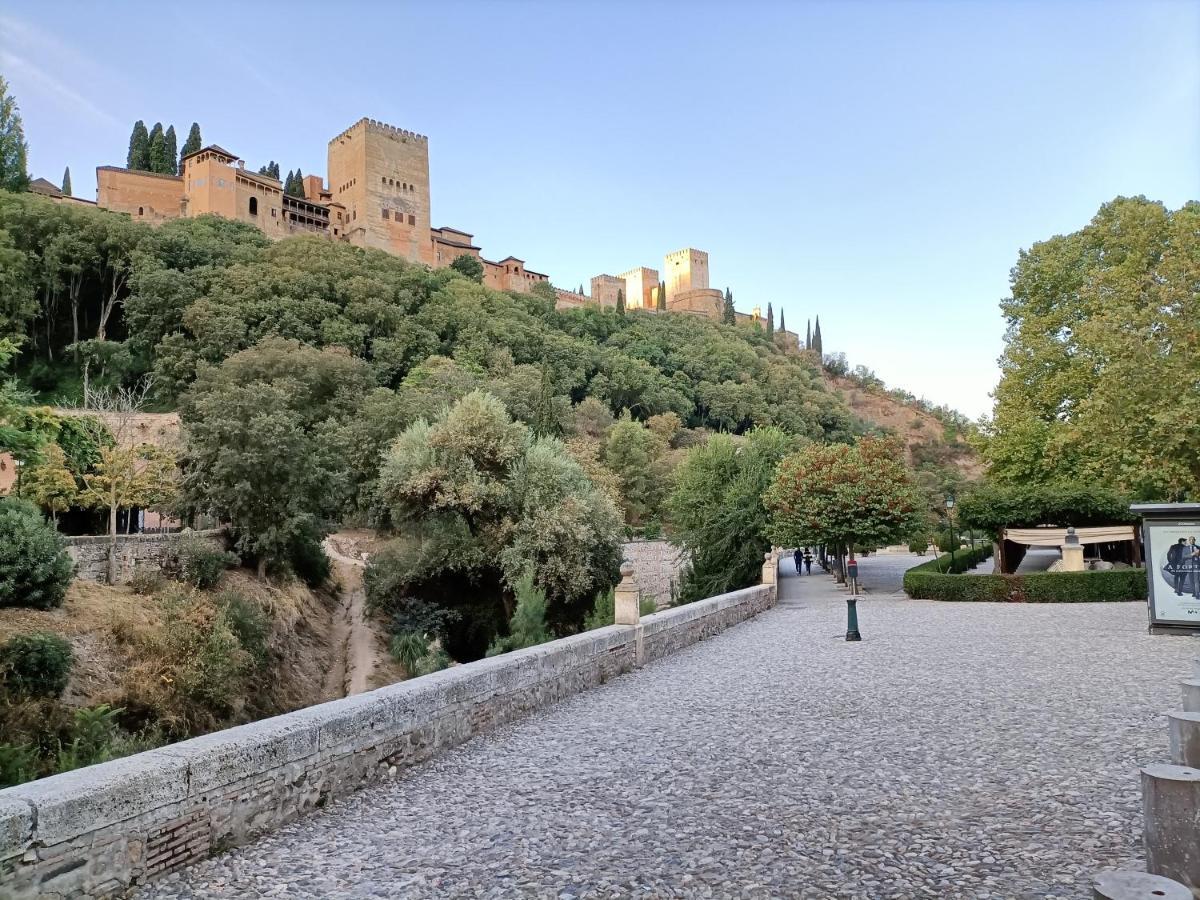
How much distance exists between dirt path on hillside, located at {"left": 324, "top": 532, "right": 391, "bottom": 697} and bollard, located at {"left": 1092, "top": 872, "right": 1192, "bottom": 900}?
1763 cm

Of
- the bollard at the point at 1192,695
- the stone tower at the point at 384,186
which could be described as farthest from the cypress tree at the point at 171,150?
the bollard at the point at 1192,695

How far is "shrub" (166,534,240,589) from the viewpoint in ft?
64.8

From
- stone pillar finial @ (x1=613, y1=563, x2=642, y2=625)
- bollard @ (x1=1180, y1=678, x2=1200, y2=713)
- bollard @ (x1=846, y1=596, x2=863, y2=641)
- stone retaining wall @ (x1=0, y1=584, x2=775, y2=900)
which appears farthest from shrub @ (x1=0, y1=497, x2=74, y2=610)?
bollard @ (x1=1180, y1=678, x2=1200, y2=713)

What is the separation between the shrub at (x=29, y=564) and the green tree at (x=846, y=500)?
60.2 feet

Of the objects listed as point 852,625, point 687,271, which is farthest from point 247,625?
point 687,271

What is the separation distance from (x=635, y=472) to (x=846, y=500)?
25698 millimetres

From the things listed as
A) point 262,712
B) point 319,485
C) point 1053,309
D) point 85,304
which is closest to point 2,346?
point 262,712

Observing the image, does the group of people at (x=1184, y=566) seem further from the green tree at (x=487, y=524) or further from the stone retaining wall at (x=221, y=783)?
the green tree at (x=487, y=524)

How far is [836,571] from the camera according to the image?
1111 inches

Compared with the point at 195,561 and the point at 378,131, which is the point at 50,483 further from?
the point at 378,131

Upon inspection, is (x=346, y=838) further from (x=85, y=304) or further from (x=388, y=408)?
(x=85, y=304)

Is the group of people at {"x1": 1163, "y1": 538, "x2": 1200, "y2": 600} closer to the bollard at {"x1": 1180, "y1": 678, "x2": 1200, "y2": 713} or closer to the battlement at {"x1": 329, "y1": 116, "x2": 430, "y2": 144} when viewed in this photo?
the bollard at {"x1": 1180, "y1": 678, "x2": 1200, "y2": 713}

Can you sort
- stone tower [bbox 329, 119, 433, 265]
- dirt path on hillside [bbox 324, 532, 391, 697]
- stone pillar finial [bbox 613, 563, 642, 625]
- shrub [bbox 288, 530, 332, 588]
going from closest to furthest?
stone pillar finial [bbox 613, 563, 642, 625] < dirt path on hillside [bbox 324, 532, 391, 697] < shrub [bbox 288, 530, 332, 588] < stone tower [bbox 329, 119, 433, 265]

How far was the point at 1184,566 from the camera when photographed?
12.1 metres
